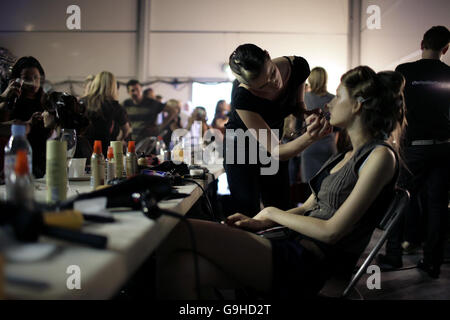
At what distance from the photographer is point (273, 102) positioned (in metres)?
1.93

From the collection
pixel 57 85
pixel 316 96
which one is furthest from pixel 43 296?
pixel 57 85

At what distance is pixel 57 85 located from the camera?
7.14 metres

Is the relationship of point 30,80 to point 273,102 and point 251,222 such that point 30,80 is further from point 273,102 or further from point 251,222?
point 251,222

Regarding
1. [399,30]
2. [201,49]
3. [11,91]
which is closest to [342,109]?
[11,91]

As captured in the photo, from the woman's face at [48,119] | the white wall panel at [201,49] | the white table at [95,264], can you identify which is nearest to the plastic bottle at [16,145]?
the white table at [95,264]

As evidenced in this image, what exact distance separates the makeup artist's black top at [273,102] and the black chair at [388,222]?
2.73 feet

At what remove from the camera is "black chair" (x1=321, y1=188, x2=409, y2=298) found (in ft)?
3.62

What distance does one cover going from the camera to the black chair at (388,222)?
1.10 m

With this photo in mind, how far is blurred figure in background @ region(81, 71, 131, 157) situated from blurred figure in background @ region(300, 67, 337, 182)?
166 cm

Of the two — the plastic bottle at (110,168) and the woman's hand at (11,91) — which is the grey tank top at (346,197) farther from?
the woman's hand at (11,91)

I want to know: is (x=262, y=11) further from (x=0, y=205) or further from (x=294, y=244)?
(x=0, y=205)

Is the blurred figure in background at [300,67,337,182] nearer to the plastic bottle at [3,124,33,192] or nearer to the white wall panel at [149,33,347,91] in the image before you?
the plastic bottle at [3,124,33,192]

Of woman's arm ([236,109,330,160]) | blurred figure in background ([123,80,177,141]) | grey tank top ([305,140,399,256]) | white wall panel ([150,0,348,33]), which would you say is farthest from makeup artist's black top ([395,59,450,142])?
white wall panel ([150,0,348,33])

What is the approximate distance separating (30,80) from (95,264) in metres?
1.71
